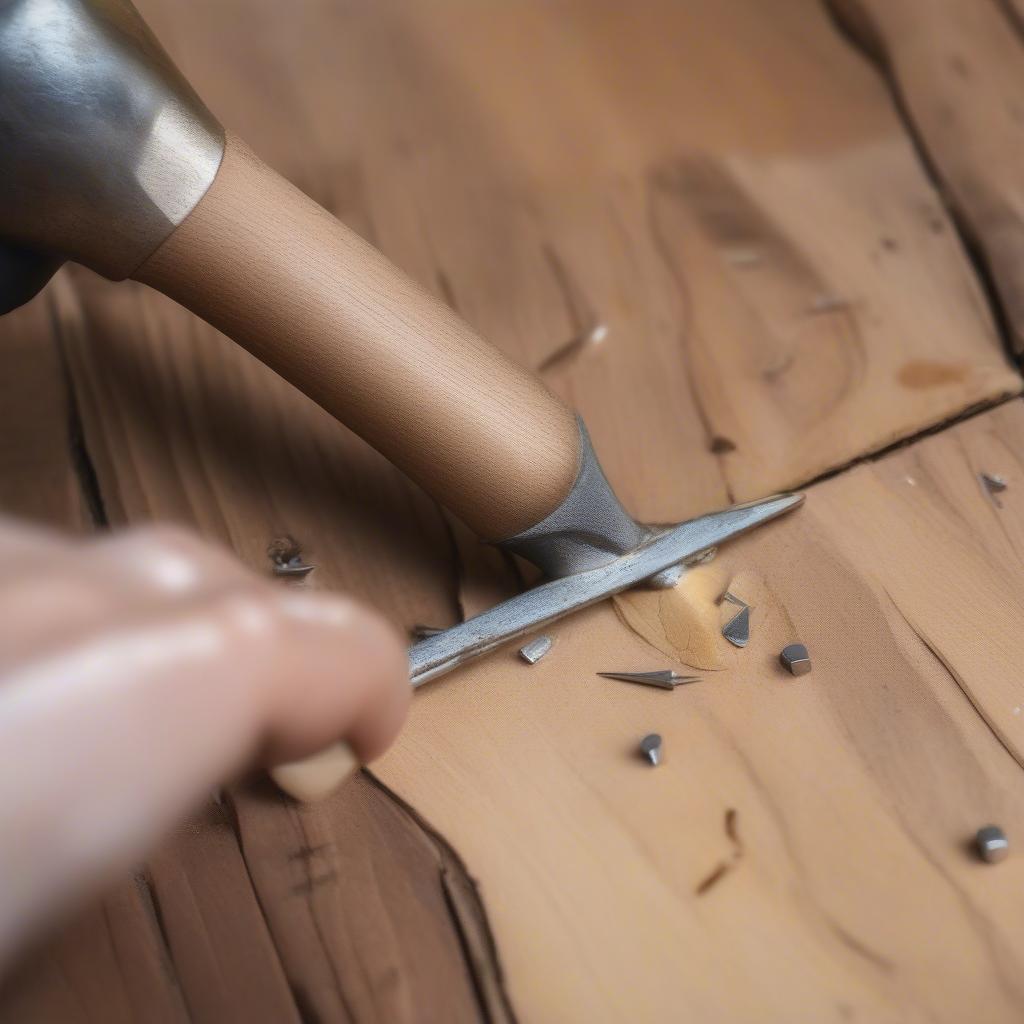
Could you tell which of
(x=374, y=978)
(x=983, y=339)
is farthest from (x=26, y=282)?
(x=983, y=339)

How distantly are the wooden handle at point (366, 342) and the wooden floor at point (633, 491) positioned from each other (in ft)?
0.32

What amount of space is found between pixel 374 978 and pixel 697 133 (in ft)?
2.25

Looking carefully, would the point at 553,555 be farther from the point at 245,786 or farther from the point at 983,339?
the point at 983,339

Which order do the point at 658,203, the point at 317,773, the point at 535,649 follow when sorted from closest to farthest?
the point at 317,773 < the point at 535,649 < the point at 658,203

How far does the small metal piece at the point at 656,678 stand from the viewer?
0.64m

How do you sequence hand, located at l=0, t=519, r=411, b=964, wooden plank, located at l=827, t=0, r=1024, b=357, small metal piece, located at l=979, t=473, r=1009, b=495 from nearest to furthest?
hand, located at l=0, t=519, r=411, b=964
small metal piece, located at l=979, t=473, r=1009, b=495
wooden plank, located at l=827, t=0, r=1024, b=357

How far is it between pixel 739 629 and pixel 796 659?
41mm

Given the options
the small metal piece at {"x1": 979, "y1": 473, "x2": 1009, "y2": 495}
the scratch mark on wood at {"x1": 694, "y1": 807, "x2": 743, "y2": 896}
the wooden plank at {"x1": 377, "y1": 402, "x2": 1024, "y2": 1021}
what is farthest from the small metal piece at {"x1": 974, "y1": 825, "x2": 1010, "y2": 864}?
the small metal piece at {"x1": 979, "y1": 473, "x2": 1009, "y2": 495}

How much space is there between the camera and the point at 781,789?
0.60 metres

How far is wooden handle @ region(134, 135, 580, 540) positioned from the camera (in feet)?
1.99

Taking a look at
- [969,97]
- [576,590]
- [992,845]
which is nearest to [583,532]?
[576,590]

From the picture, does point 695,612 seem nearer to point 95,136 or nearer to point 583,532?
point 583,532

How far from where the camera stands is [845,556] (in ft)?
2.26

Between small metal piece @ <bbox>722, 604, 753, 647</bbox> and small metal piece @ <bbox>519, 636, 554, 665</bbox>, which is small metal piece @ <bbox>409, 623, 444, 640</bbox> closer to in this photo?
small metal piece @ <bbox>519, 636, 554, 665</bbox>
